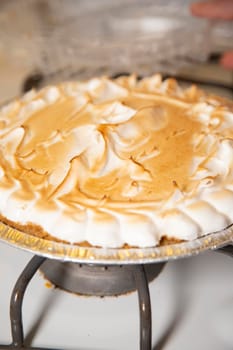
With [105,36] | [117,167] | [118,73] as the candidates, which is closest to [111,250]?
[117,167]

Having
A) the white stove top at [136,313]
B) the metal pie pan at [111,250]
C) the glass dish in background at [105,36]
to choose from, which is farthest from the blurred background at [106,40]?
the metal pie pan at [111,250]

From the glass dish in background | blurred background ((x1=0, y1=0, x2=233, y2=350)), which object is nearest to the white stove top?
blurred background ((x1=0, y1=0, x2=233, y2=350))

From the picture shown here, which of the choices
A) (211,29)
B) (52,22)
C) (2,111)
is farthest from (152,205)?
(52,22)

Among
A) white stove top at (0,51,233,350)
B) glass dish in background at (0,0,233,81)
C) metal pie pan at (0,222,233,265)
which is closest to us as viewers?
metal pie pan at (0,222,233,265)

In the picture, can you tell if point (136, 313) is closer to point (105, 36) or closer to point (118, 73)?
point (118, 73)

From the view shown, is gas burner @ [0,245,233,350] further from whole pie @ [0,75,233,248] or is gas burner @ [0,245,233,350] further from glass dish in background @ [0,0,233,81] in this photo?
glass dish in background @ [0,0,233,81]

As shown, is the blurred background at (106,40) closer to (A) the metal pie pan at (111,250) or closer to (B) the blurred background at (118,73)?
(B) the blurred background at (118,73)
